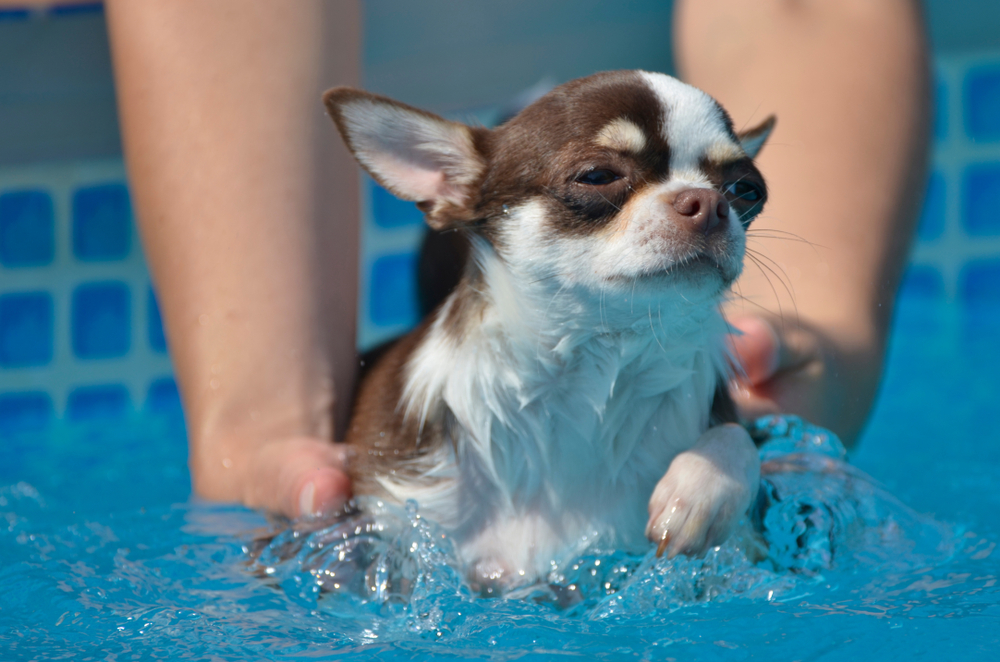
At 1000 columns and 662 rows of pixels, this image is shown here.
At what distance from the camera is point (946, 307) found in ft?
18.7

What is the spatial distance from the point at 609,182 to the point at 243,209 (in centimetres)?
149

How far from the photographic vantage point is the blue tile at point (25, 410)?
497 centimetres

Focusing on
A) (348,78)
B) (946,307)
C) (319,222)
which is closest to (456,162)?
(319,222)

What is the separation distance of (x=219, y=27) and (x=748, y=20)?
6.55 ft

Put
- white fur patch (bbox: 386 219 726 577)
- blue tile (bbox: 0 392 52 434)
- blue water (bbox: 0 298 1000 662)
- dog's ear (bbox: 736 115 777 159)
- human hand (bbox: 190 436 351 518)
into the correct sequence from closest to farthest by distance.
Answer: blue water (bbox: 0 298 1000 662)
white fur patch (bbox: 386 219 726 577)
human hand (bbox: 190 436 351 518)
dog's ear (bbox: 736 115 777 159)
blue tile (bbox: 0 392 52 434)

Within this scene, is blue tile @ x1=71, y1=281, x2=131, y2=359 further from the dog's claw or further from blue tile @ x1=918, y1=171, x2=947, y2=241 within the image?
blue tile @ x1=918, y1=171, x2=947, y2=241

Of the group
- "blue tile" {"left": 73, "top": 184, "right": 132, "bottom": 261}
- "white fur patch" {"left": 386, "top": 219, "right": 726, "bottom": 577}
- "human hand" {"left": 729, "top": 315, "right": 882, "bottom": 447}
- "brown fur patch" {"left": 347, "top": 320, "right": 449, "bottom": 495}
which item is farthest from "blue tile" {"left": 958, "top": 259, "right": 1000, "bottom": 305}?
"blue tile" {"left": 73, "top": 184, "right": 132, "bottom": 261}

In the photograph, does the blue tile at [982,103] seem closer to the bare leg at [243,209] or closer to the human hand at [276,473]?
the bare leg at [243,209]

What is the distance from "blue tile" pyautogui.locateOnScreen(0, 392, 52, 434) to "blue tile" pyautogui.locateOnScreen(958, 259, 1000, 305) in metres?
4.81

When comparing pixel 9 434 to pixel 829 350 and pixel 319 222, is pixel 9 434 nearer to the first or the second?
pixel 319 222

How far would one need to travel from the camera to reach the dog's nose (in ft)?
7.07

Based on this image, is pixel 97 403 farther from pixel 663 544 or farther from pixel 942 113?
pixel 942 113

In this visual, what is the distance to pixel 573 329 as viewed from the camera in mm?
2422

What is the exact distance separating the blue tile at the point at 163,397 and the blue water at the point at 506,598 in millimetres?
1896
